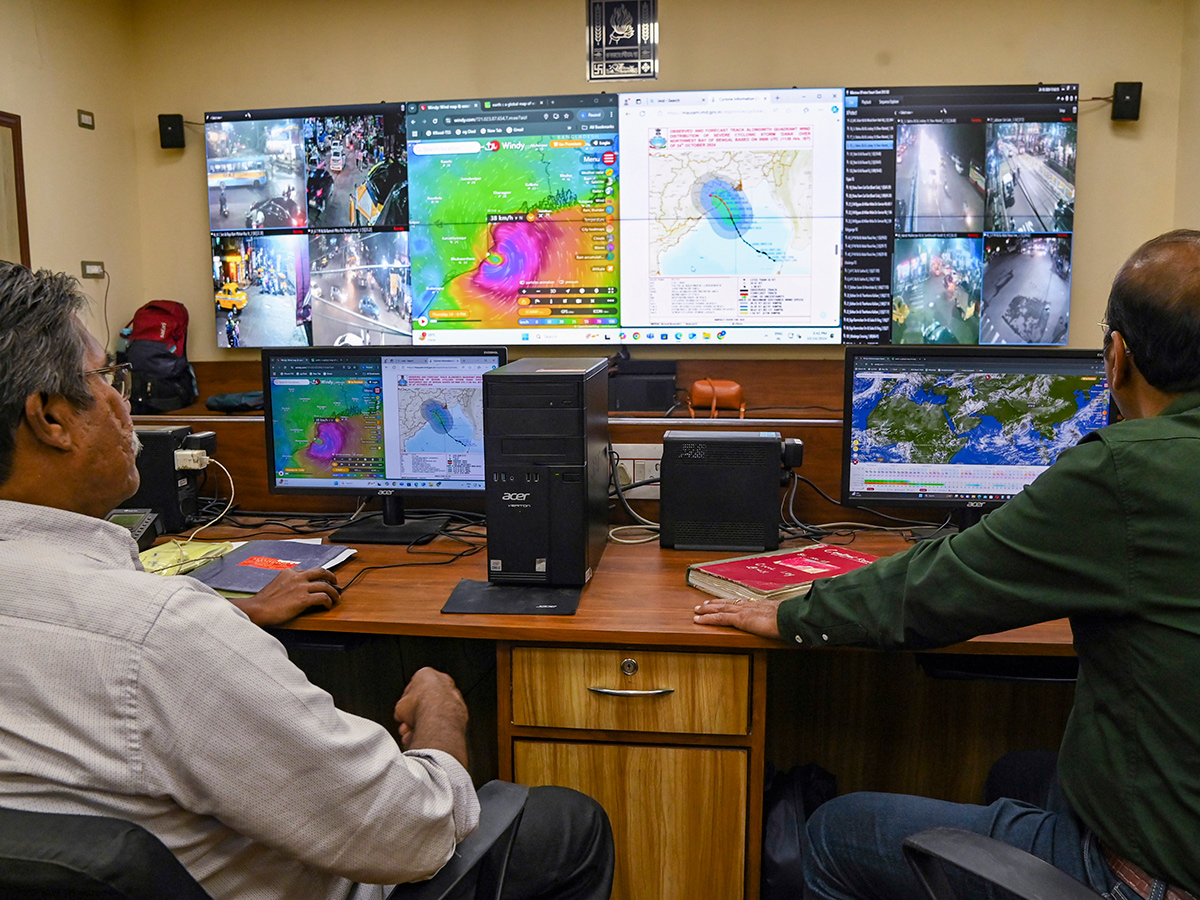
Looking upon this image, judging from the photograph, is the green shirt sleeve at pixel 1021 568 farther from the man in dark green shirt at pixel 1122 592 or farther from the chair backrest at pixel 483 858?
the chair backrest at pixel 483 858

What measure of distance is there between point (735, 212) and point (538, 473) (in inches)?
100

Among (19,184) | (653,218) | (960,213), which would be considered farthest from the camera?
(653,218)

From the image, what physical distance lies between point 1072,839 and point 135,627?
3.50ft

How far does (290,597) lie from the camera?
154cm

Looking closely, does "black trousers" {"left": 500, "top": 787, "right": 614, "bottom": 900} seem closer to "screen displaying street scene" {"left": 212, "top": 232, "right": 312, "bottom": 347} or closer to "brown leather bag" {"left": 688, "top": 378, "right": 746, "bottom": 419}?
"brown leather bag" {"left": 688, "top": 378, "right": 746, "bottom": 419}

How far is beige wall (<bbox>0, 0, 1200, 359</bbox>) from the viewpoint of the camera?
11.8ft

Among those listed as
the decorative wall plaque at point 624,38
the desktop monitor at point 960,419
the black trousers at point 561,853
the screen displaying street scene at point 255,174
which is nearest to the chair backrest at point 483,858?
the black trousers at point 561,853

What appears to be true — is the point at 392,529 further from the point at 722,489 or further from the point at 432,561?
the point at 722,489

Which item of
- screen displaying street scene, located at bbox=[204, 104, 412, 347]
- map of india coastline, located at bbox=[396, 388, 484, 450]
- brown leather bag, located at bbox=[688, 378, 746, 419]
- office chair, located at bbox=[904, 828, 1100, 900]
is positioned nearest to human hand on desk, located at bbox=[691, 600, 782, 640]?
office chair, located at bbox=[904, 828, 1100, 900]

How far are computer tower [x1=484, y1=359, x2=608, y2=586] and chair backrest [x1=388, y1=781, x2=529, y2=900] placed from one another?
1.84ft

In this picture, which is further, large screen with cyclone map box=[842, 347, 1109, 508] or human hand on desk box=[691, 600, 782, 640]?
large screen with cyclone map box=[842, 347, 1109, 508]

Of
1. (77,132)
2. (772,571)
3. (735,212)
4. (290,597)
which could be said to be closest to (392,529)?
(290,597)

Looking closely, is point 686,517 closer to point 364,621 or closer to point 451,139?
point 364,621

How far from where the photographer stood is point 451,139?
153 inches
